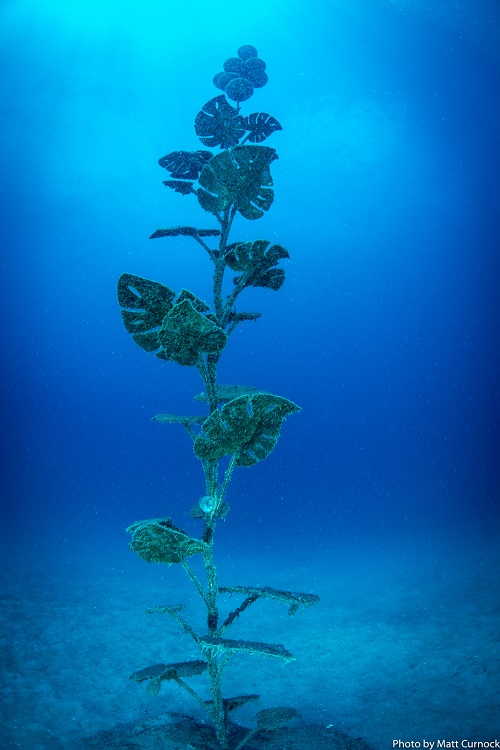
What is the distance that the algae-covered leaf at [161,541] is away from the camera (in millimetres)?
1786

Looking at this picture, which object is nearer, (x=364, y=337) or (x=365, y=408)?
(x=364, y=337)

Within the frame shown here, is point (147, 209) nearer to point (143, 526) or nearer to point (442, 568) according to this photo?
point (442, 568)

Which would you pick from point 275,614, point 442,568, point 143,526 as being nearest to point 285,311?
point 442,568

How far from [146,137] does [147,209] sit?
2.77 m

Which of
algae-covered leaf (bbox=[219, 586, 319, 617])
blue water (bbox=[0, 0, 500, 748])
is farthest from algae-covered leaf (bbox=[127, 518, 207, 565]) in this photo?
blue water (bbox=[0, 0, 500, 748])

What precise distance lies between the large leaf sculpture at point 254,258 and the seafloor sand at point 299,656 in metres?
2.72

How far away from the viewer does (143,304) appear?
196cm

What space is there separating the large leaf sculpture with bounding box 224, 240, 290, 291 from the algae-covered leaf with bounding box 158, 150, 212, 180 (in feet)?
1.74

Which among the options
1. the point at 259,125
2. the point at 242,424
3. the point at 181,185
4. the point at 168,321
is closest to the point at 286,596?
the point at 242,424

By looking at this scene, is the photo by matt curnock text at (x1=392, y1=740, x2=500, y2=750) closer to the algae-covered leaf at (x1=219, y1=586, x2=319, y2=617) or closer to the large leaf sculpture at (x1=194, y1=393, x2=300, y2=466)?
the algae-covered leaf at (x1=219, y1=586, x2=319, y2=617)

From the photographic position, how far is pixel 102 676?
3.74 m

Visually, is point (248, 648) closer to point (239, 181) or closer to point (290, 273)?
point (239, 181)

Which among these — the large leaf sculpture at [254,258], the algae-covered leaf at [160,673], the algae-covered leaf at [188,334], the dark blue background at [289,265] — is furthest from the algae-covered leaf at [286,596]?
the dark blue background at [289,265]

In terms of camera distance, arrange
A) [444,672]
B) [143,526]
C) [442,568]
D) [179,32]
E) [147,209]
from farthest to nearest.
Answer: [147,209]
[179,32]
[442,568]
[444,672]
[143,526]
